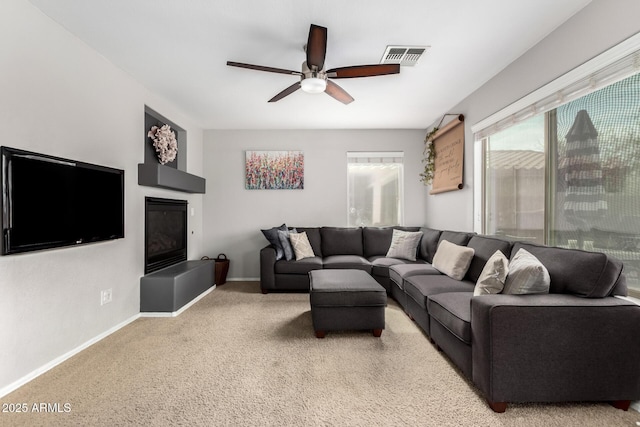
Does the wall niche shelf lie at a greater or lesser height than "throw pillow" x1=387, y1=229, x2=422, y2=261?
greater

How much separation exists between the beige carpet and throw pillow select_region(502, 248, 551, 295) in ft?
2.13

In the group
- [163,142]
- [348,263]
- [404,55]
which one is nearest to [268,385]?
[348,263]

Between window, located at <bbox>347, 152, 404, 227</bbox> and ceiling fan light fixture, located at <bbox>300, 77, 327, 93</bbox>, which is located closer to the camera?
ceiling fan light fixture, located at <bbox>300, 77, 327, 93</bbox>

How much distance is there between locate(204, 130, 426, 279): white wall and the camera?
5.21m

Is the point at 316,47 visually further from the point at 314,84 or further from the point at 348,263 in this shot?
the point at 348,263

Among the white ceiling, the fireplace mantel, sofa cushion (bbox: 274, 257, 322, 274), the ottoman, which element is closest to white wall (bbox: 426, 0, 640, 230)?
the white ceiling

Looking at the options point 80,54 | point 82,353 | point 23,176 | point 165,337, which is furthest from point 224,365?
point 80,54

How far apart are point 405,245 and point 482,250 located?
1.60 m

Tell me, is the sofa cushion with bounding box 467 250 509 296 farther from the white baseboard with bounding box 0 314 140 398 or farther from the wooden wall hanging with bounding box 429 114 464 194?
the white baseboard with bounding box 0 314 140 398

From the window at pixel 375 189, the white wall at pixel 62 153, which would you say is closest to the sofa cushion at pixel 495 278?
the white wall at pixel 62 153

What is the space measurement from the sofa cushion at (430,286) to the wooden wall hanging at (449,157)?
1425 millimetres

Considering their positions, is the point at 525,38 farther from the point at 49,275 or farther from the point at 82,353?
the point at 82,353

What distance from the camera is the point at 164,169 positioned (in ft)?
11.5

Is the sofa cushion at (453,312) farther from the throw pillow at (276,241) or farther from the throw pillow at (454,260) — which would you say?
the throw pillow at (276,241)
